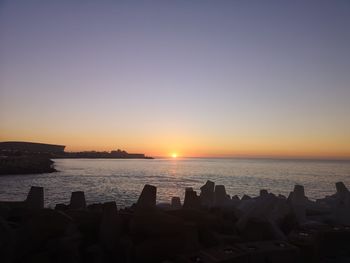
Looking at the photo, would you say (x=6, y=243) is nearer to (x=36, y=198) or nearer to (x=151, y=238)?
(x=151, y=238)

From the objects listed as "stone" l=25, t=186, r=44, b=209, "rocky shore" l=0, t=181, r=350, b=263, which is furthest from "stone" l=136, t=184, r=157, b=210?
"stone" l=25, t=186, r=44, b=209

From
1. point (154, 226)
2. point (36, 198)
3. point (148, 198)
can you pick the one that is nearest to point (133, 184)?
point (36, 198)

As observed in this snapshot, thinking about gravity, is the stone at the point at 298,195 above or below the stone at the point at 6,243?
above

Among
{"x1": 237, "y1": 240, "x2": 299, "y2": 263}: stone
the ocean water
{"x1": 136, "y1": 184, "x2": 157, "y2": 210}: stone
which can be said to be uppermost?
{"x1": 136, "y1": 184, "x2": 157, "y2": 210}: stone

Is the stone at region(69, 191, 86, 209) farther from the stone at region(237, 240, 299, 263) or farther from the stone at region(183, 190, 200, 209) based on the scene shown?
the stone at region(237, 240, 299, 263)

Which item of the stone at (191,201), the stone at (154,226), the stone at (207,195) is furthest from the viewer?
the stone at (207,195)

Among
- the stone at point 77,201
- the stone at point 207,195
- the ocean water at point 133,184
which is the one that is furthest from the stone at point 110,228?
the ocean water at point 133,184

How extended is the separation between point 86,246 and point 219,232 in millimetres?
3507

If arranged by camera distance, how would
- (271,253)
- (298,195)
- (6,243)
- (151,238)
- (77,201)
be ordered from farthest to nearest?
(298,195), (77,201), (151,238), (6,243), (271,253)

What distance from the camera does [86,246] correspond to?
328 inches

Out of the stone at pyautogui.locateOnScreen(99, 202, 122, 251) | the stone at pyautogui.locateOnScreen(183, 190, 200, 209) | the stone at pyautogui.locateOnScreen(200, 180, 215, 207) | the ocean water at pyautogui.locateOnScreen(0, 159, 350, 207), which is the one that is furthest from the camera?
the ocean water at pyautogui.locateOnScreen(0, 159, 350, 207)

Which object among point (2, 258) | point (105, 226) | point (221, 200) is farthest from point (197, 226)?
point (221, 200)

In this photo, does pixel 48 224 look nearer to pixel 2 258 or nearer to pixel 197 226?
pixel 2 258

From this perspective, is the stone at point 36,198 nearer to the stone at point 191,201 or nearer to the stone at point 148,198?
the stone at point 148,198
